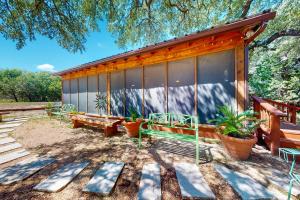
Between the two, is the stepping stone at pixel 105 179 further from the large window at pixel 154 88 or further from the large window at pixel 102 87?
the large window at pixel 102 87

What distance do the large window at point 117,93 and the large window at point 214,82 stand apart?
9.44 feet

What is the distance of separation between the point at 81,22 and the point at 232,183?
6372 mm

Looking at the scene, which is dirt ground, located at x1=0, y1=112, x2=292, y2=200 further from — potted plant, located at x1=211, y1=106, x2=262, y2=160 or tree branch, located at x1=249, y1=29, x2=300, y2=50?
tree branch, located at x1=249, y1=29, x2=300, y2=50

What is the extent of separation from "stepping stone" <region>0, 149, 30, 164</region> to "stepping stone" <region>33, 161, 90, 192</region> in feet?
4.47

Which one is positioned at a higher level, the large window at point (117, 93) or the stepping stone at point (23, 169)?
the large window at point (117, 93)

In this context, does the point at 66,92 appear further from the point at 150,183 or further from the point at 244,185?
the point at 244,185

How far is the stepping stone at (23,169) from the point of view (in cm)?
213

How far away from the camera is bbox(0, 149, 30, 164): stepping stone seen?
9.12 feet

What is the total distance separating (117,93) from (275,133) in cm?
476

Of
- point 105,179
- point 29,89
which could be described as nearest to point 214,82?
point 105,179

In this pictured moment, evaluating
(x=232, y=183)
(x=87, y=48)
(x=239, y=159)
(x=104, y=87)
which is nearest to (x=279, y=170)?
(x=239, y=159)

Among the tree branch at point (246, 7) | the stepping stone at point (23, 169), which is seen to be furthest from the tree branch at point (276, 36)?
the stepping stone at point (23, 169)

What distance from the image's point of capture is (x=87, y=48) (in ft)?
18.5

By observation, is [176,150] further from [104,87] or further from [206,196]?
[104,87]
